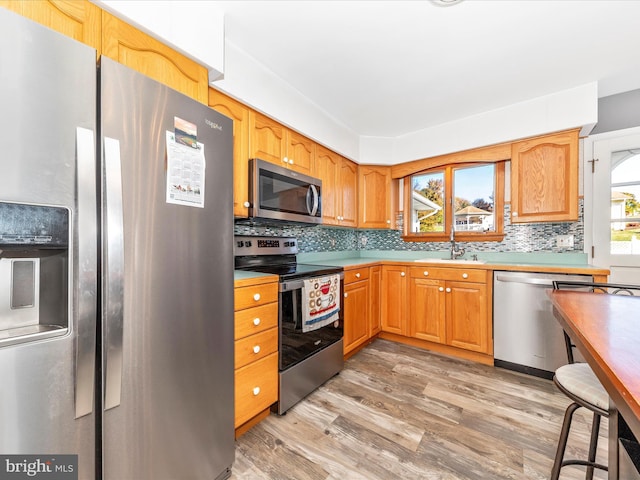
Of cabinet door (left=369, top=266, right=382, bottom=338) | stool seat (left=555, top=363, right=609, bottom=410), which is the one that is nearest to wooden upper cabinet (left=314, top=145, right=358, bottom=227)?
cabinet door (left=369, top=266, right=382, bottom=338)

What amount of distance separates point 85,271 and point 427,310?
2740 millimetres

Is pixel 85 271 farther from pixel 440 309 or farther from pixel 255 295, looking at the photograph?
pixel 440 309

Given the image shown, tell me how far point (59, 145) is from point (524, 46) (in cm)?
257

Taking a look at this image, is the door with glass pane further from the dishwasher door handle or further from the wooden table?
the wooden table

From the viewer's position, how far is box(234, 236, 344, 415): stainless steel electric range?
1.76 metres

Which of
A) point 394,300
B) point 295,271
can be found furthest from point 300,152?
point 394,300

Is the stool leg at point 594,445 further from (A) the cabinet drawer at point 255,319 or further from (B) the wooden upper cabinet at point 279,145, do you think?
(B) the wooden upper cabinet at point 279,145

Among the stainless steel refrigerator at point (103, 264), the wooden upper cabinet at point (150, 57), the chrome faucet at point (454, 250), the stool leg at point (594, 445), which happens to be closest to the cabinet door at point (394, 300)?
the chrome faucet at point (454, 250)

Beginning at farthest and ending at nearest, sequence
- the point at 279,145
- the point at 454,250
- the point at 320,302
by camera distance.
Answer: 1. the point at 454,250
2. the point at 279,145
3. the point at 320,302

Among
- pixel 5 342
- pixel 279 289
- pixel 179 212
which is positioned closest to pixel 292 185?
pixel 279 289

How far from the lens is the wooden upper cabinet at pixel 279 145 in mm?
2008

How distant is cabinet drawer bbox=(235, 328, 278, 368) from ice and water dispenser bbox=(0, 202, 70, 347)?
2.75ft

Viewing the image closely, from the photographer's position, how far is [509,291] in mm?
2361

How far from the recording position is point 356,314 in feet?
8.55
